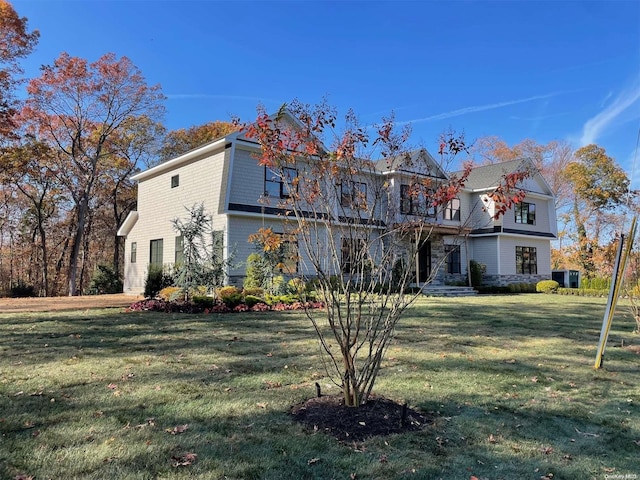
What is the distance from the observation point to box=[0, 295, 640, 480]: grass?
A: 272 centimetres

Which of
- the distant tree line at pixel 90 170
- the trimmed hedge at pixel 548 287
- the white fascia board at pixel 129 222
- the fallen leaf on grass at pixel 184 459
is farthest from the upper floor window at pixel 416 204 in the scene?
the trimmed hedge at pixel 548 287

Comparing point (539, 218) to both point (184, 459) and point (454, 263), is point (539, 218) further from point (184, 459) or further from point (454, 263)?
point (184, 459)

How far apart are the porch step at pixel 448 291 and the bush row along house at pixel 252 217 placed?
79 cm

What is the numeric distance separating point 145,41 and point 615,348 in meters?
15.2

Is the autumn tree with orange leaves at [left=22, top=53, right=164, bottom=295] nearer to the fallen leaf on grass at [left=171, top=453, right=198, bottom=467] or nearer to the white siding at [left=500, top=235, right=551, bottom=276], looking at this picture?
the white siding at [left=500, top=235, right=551, bottom=276]

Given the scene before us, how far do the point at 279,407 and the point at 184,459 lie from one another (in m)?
1.17

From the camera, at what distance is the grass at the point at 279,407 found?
2.72 m

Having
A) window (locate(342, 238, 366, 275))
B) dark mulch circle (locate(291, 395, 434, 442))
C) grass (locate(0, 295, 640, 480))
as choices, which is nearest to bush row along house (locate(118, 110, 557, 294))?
window (locate(342, 238, 366, 275))

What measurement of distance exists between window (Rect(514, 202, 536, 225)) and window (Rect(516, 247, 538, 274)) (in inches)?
62.2

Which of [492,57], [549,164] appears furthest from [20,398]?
[549,164]

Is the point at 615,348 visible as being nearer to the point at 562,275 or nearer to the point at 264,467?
the point at 264,467

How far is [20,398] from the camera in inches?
153

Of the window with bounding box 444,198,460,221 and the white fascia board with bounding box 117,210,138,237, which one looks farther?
the window with bounding box 444,198,460,221

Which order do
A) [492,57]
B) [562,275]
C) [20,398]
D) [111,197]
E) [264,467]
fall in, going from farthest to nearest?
[111,197]
[562,275]
[492,57]
[20,398]
[264,467]
